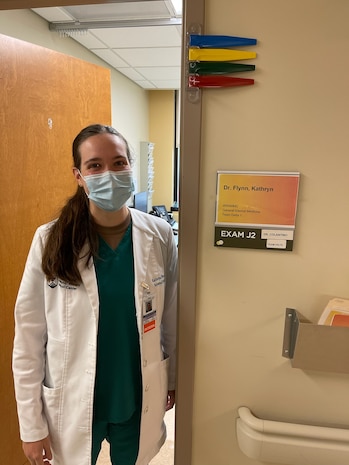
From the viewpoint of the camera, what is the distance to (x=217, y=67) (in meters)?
0.81

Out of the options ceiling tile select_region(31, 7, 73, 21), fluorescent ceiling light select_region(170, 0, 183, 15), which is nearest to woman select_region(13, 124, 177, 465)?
fluorescent ceiling light select_region(170, 0, 183, 15)

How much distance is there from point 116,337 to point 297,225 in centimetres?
62

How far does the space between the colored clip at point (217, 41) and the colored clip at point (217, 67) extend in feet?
0.13

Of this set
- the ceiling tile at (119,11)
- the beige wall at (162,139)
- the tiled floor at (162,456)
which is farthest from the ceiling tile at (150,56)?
the tiled floor at (162,456)

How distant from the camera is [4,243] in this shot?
143 centimetres

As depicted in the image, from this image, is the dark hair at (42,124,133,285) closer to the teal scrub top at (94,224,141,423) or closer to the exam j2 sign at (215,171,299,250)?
the teal scrub top at (94,224,141,423)

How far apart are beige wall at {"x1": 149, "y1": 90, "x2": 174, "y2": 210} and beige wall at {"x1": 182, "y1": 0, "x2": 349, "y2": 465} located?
4298 mm

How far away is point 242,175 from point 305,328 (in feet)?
1.36

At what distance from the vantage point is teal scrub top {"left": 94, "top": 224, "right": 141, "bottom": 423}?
3.26 feet

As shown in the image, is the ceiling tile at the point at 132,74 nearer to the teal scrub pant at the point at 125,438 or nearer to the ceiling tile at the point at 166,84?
the ceiling tile at the point at 166,84

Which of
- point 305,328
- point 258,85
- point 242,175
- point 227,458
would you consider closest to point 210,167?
point 242,175

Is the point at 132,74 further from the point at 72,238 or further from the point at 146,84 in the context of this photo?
the point at 72,238

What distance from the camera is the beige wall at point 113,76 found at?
6.50ft

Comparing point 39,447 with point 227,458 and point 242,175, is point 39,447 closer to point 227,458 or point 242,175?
point 227,458
